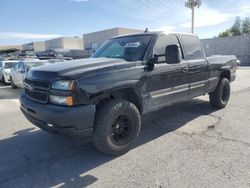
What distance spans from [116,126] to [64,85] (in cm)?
110

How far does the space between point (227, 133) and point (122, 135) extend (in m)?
2.17

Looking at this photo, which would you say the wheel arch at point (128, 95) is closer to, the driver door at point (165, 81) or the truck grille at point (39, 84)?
the driver door at point (165, 81)

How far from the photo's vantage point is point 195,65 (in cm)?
556

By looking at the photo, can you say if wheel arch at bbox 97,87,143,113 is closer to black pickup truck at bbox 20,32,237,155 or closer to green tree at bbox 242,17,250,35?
black pickup truck at bbox 20,32,237,155

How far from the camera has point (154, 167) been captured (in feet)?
11.8

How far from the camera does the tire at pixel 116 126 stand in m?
3.72

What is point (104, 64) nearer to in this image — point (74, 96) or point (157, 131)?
point (74, 96)

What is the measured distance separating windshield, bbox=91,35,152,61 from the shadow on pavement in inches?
61.4

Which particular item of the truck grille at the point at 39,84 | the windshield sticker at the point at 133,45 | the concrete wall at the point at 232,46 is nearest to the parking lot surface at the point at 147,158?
the truck grille at the point at 39,84

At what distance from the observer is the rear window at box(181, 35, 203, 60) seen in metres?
5.53

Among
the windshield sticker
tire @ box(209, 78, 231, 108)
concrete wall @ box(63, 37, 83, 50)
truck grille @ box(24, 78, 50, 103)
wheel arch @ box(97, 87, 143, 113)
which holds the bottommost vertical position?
tire @ box(209, 78, 231, 108)

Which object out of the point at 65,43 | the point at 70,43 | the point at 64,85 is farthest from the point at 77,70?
the point at 70,43

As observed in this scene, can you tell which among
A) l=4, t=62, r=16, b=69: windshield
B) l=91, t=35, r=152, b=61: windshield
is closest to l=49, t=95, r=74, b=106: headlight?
l=91, t=35, r=152, b=61: windshield

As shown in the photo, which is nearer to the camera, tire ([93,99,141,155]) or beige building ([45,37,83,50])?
tire ([93,99,141,155])
